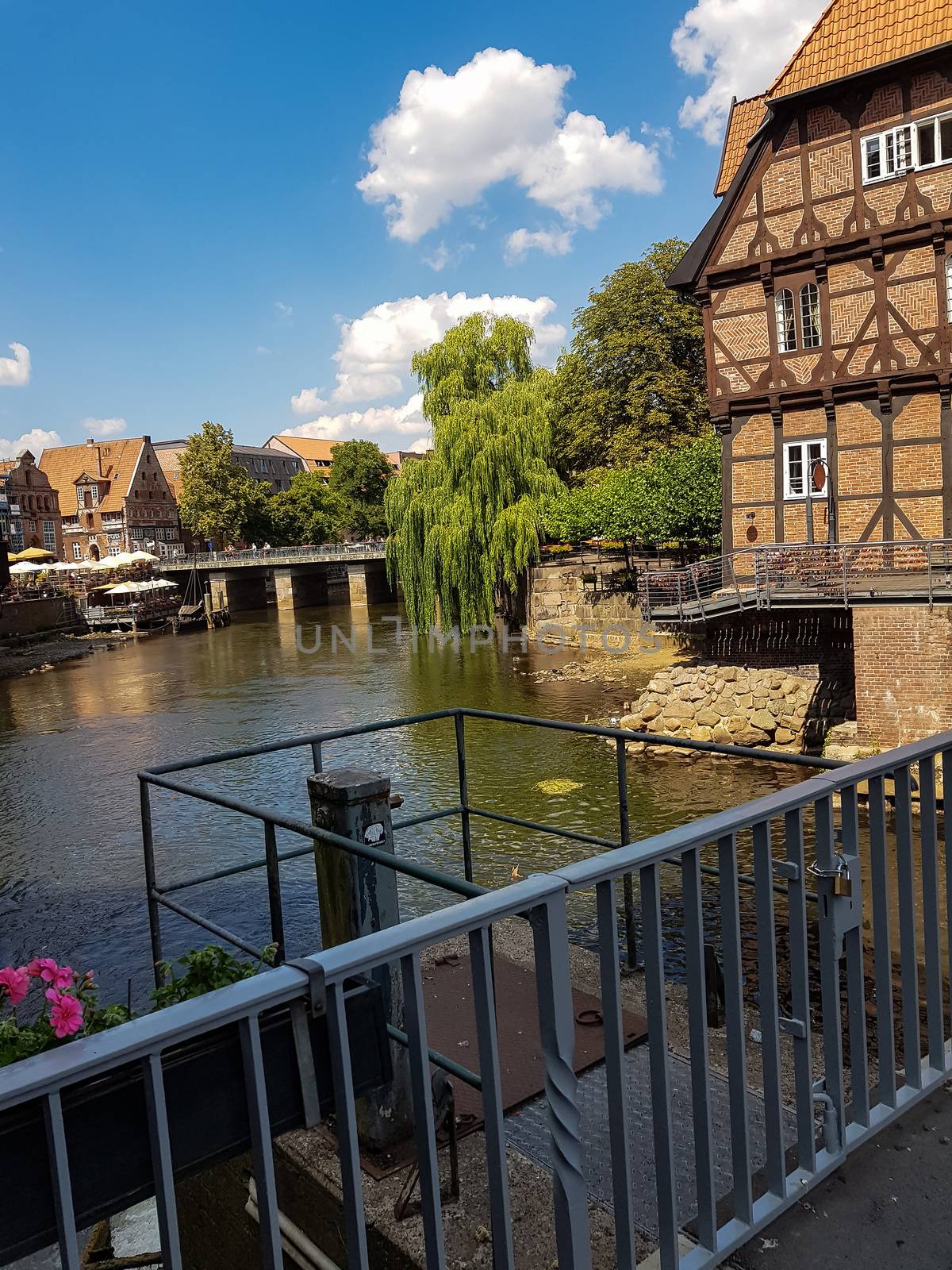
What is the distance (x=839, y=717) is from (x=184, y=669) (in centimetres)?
2211

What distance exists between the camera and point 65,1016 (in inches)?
84.0

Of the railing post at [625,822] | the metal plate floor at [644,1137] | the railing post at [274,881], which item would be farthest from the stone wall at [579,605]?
the metal plate floor at [644,1137]

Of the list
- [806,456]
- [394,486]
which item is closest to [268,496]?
[394,486]

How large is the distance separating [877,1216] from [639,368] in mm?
36053

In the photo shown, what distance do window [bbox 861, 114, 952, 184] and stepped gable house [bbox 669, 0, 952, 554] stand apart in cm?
3

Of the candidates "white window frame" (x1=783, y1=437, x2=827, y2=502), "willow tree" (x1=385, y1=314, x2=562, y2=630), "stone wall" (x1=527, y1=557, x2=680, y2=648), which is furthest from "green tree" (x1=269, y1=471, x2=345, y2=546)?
"white window frame" (x1=783, y1=437, x2=827, y2=502)

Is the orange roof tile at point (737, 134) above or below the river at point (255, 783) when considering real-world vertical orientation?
above

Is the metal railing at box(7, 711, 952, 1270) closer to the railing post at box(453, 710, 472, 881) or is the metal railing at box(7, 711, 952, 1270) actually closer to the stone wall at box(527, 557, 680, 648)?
the railing post at box(453, 710, 472, 881)

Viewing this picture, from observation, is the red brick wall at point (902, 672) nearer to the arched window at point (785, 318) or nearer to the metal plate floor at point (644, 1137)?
the arched window at point (785, 318)

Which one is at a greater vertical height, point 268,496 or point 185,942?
point 268,496

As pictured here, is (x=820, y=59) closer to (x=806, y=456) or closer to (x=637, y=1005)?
(x=806, y=456)

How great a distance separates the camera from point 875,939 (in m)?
2.61

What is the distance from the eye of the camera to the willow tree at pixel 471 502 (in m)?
31.5

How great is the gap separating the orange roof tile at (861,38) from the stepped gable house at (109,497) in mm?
65555
